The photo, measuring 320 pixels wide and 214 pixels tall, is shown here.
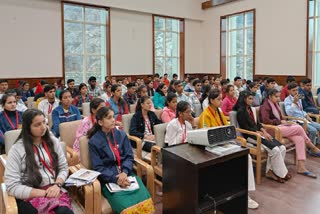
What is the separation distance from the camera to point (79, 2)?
8.61 metres

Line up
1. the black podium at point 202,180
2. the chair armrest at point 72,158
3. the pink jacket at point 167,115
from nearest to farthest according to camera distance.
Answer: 1. the black podium at point 202,180
2. the chair armrest at point 72,158
3. the pink jacket at point 167,115

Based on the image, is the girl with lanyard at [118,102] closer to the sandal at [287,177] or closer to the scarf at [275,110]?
the scarf at [275,110]

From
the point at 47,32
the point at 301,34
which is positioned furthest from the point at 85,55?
the point at 301,34

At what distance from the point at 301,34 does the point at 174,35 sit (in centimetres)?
467

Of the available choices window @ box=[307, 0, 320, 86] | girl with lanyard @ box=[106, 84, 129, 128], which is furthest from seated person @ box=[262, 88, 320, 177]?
window @ box=[307, 0, 320, 86]

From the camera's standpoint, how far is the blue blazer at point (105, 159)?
2274mm

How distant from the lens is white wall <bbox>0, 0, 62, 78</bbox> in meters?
7.67

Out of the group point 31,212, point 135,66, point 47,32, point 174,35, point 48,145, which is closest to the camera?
point 31,212

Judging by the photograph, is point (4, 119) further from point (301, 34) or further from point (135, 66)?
point (301, 34)

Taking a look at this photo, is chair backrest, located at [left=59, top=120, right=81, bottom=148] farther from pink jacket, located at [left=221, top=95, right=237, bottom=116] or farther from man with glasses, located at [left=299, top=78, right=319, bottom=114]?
man with glasses, located at [left=299, top=78, right=319, bottom=114]

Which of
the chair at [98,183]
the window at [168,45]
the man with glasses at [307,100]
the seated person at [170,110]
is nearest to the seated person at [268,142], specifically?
the seated person at [170,110]

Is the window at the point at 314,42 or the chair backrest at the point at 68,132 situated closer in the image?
the chair backrest at the point at 68,132

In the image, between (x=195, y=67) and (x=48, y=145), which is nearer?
(x=48, y=145)

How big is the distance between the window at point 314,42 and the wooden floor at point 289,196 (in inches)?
227
